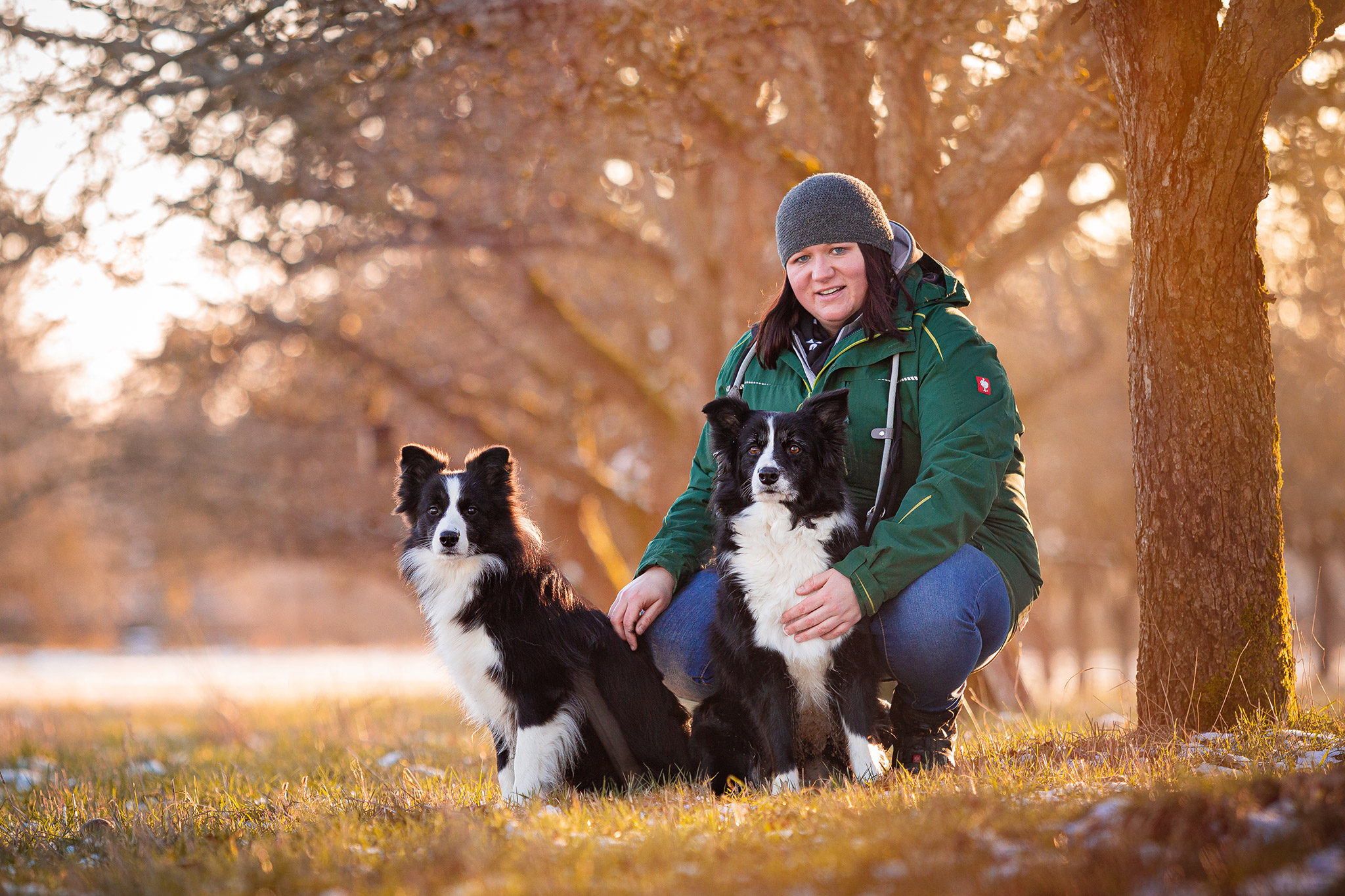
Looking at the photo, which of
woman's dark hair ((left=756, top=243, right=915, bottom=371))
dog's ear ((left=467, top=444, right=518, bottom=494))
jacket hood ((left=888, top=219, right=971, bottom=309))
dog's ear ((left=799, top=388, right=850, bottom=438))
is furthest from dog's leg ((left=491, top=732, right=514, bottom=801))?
jacket hood ((left=888, top=219, right=971, bottom=309))

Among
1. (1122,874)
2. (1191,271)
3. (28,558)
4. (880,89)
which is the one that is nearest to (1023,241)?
(880,89)

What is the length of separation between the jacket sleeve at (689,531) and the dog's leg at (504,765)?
973 mm

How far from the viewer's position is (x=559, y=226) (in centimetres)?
1012

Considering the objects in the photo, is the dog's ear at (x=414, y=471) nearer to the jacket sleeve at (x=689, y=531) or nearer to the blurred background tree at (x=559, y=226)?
the jacket sleeve at (x=689, y=531)

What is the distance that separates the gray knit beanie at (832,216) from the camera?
13.9 ft

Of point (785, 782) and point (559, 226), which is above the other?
point (559, 226)

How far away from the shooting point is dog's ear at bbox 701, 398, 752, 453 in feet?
13.4

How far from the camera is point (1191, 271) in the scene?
13.5 ft

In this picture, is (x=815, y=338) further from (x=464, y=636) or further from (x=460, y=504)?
(x=464, y=636)

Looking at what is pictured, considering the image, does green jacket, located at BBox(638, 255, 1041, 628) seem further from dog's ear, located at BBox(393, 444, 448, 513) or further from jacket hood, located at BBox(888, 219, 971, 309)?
dog's ear, located at BBox(393, 444, 448, 513)

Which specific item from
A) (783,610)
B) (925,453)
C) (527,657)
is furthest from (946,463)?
(527,657)

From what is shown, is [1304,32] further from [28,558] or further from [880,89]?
[28,558]

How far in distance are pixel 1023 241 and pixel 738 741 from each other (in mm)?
6181

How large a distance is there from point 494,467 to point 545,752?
132cm
